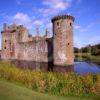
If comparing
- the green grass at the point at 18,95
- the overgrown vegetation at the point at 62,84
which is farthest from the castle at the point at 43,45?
the green grass at the point at 18,95

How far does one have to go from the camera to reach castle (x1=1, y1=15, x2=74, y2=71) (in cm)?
2492

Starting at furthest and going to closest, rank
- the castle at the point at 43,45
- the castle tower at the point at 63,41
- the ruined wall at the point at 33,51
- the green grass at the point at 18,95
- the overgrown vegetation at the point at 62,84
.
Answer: the ruined wall at the point at 33,51
the castle at the point at 43,45
the castle tower at the point at 63,41
the overgrown vegetation at the point at 62,84
the green grass at the point at 18,95

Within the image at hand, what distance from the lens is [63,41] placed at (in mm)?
24938

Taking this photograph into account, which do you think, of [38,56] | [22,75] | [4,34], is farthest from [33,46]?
[22,75]

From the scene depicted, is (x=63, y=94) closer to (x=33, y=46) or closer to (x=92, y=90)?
(x=92, y=90)

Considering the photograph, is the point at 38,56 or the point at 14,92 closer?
the point at 14,92

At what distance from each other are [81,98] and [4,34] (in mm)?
32620

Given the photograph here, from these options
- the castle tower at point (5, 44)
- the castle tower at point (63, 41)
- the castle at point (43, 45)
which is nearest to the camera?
the castle tower at point (63, 41)

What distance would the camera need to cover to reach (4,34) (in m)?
39.1

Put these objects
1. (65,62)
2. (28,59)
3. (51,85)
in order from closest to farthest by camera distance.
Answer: (51,85)
(65,62)
(28,59)

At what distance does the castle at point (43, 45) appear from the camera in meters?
24.9

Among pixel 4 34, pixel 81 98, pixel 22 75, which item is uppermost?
pixel 4 34

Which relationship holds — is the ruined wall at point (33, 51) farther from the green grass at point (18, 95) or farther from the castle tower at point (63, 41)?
the green grass at point (18, 95)

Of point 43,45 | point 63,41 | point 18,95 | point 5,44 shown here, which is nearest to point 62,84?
point 18,95
